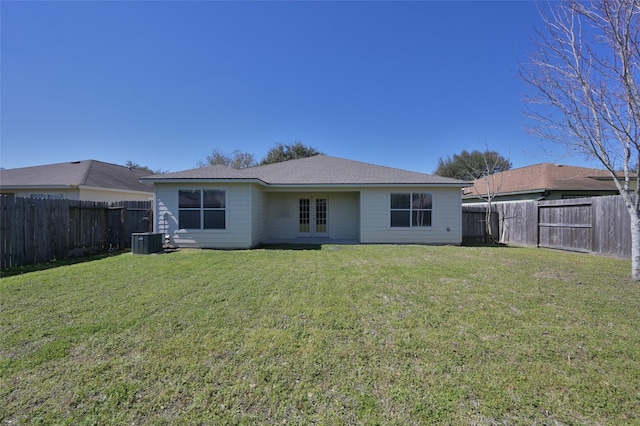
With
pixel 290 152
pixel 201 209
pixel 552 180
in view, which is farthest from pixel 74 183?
pixel 552 180

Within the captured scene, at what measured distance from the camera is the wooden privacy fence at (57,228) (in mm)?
7184

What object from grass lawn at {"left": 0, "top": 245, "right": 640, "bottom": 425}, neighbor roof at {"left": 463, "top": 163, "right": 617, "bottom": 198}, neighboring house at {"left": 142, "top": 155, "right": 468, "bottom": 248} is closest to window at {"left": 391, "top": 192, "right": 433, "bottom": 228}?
neighboring house at {"left": 142, "top": 155, "right": 468, "bottom": 248}

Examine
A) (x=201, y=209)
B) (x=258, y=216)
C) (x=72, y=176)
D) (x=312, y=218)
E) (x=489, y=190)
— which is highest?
(x=72, y=176)

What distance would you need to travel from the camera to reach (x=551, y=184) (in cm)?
1463

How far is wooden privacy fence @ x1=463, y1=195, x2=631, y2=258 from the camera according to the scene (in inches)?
337

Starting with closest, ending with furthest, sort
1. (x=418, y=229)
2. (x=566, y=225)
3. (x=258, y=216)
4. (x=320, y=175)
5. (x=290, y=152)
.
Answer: (x=566, y=225) < (x=258, y=216) < (x=418, y=229) < (x=320, y=175) < (x=290, y=152)

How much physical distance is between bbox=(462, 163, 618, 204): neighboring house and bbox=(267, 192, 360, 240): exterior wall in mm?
7807

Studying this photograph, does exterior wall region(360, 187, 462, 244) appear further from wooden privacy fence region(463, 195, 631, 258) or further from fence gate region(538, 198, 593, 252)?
fence gate region(538, 198, 593, 252)

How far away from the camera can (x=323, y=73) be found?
14.4 meters

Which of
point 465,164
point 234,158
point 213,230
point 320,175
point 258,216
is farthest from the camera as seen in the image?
point 234,158

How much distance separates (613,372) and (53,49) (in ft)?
49.5

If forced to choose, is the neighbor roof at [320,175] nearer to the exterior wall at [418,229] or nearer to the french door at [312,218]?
the exterior wall at [418,229]

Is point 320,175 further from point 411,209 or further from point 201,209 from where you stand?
point 201,209

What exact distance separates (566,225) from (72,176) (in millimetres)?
23197
